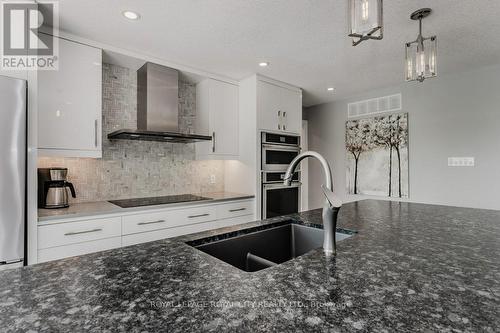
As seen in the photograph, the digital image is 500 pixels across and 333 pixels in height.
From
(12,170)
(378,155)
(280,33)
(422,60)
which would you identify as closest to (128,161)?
(12,170)

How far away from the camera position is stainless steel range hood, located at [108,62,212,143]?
2.58 m

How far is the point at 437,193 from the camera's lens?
10.7 feet

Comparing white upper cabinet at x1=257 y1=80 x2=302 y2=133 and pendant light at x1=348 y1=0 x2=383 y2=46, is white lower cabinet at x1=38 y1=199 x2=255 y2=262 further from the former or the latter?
pendant light at x1=348 y1=0 x2=383 y2=46

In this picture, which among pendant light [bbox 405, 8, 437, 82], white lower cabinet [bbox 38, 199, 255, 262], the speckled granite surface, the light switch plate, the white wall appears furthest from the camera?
the light switch plate

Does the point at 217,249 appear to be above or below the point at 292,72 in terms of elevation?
below

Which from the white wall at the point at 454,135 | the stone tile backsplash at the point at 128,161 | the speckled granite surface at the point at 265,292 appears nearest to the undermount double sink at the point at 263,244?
the speckled granite surface at the point at 265,292

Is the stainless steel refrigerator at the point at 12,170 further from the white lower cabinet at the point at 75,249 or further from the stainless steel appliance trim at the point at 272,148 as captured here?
the stainless steel appliance trim at the point at 272,148

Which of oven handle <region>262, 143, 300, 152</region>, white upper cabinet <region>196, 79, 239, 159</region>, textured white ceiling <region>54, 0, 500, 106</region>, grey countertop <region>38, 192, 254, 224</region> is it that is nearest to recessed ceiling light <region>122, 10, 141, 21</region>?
textured white ceiling <region>54, 0, 500, 106</region>

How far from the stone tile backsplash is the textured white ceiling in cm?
48

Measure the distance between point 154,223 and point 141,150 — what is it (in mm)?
917

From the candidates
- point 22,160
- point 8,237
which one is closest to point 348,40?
point 22,160

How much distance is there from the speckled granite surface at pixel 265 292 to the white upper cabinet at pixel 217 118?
7.16 ft

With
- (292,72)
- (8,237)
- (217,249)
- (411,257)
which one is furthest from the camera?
(292,72)

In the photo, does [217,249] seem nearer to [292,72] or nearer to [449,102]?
[292,72]
